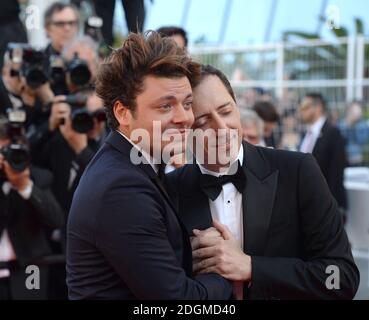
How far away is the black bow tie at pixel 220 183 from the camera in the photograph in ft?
6.49

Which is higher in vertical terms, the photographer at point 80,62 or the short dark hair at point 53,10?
the short dark hair at point 53,10

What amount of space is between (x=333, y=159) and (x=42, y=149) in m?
2.74

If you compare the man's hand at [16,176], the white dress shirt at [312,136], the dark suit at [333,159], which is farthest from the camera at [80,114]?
the white dress shirt at [312,136]

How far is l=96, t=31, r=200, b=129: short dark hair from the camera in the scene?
1743mm

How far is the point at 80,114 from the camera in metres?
3.63

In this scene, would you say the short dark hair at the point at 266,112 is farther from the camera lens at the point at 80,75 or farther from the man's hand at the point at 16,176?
the man's hand at the point at 16,176

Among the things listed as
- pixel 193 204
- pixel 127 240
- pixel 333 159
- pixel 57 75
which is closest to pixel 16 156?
pixel 57 75

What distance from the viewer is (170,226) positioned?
1.72m

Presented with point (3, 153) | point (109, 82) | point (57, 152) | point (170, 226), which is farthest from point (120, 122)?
point (57, 152)

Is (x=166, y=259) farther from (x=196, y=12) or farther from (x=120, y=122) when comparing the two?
(x=196, y=12)

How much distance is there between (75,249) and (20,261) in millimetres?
1878

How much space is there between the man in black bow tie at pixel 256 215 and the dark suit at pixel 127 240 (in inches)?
4.2

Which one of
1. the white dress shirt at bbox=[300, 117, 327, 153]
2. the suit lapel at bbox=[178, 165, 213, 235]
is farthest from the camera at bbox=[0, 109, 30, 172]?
the white dress shirt at bbox=[300, 117, 327, 153]

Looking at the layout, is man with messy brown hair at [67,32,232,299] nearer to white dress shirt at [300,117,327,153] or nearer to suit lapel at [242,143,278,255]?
suit lapel at [242,143,278,255]
